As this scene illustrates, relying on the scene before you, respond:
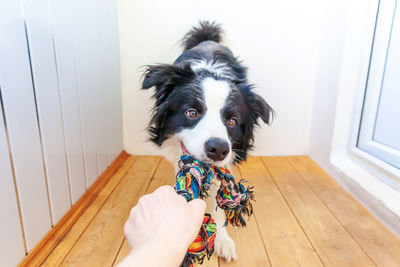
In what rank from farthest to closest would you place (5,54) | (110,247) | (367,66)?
(367,66) < (110,247) < (5,54)

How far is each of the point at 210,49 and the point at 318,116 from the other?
100 centimetres

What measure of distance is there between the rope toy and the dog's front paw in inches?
6.3

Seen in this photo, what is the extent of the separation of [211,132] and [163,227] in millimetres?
580

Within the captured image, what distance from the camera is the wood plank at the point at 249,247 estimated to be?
1038 millimetres

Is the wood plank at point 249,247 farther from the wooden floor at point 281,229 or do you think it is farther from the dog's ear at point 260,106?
the dog's ear at point 260,106

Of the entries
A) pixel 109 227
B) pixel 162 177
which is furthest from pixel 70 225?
pixel 162 177

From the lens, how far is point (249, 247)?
1125 millimetres

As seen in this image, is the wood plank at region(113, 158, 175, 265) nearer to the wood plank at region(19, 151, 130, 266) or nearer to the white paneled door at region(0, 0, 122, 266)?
the wood plank at region(19, 151, 130, 266)

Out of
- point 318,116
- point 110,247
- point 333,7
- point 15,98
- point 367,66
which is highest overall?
point 333,7

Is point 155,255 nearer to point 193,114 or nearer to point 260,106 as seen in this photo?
point 193,114

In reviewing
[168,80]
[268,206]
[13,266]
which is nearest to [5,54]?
[168,80]

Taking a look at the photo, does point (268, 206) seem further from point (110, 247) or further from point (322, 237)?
point (110, 247)

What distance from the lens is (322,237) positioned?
3.89ft

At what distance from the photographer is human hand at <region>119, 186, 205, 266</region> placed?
1.42ft
